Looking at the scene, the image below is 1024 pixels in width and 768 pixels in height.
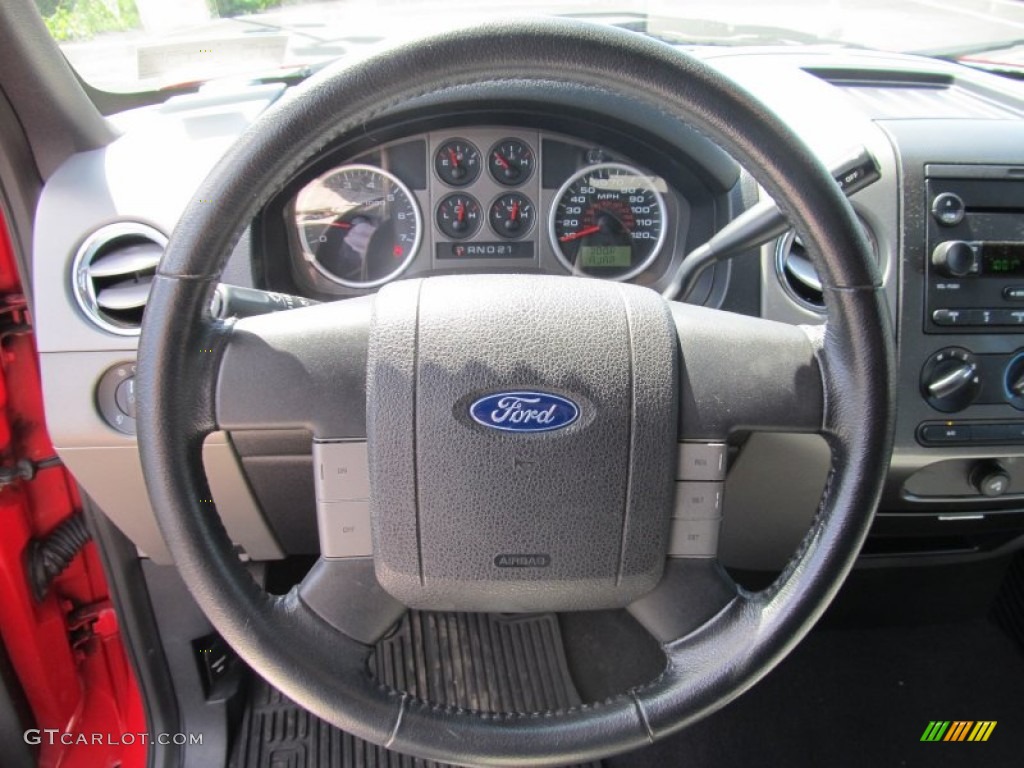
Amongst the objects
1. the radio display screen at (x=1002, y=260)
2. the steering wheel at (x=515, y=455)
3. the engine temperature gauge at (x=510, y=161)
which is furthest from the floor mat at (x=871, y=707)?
the engine temperature gauge at (x=510, y=161)

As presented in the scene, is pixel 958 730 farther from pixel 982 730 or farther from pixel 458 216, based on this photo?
pixel 458 216

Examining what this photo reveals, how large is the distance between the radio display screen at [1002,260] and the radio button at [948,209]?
6 centimetres

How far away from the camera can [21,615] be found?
4.72 ft

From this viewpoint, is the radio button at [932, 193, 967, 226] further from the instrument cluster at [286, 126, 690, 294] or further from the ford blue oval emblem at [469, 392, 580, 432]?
the ford blue oval emblem at [469, 392, 580, 432]

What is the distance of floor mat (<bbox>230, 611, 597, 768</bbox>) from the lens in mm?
1669

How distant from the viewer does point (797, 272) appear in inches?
51.8

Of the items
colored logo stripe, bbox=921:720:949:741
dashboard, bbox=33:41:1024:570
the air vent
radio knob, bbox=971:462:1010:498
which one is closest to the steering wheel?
dashboard, bbox=33:41:1024:570

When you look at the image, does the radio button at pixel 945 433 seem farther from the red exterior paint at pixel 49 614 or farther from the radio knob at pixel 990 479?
the red exterior paint at pixel 49 614

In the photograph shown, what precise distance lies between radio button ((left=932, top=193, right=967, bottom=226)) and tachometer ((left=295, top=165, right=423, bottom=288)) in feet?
2.70

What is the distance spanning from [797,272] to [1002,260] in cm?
32

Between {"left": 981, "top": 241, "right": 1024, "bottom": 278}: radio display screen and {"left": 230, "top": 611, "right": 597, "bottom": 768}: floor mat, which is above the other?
{"left": 981, "top": 241, "right": 1024, "bottom": 278}: radio display screen

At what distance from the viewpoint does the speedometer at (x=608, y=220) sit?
145 centimetres

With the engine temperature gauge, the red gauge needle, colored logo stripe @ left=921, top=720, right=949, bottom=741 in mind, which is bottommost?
colored logo stripe @ left=921, top=720, right=949, bottom=741

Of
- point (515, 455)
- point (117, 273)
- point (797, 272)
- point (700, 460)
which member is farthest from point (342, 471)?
point (797, 272)
